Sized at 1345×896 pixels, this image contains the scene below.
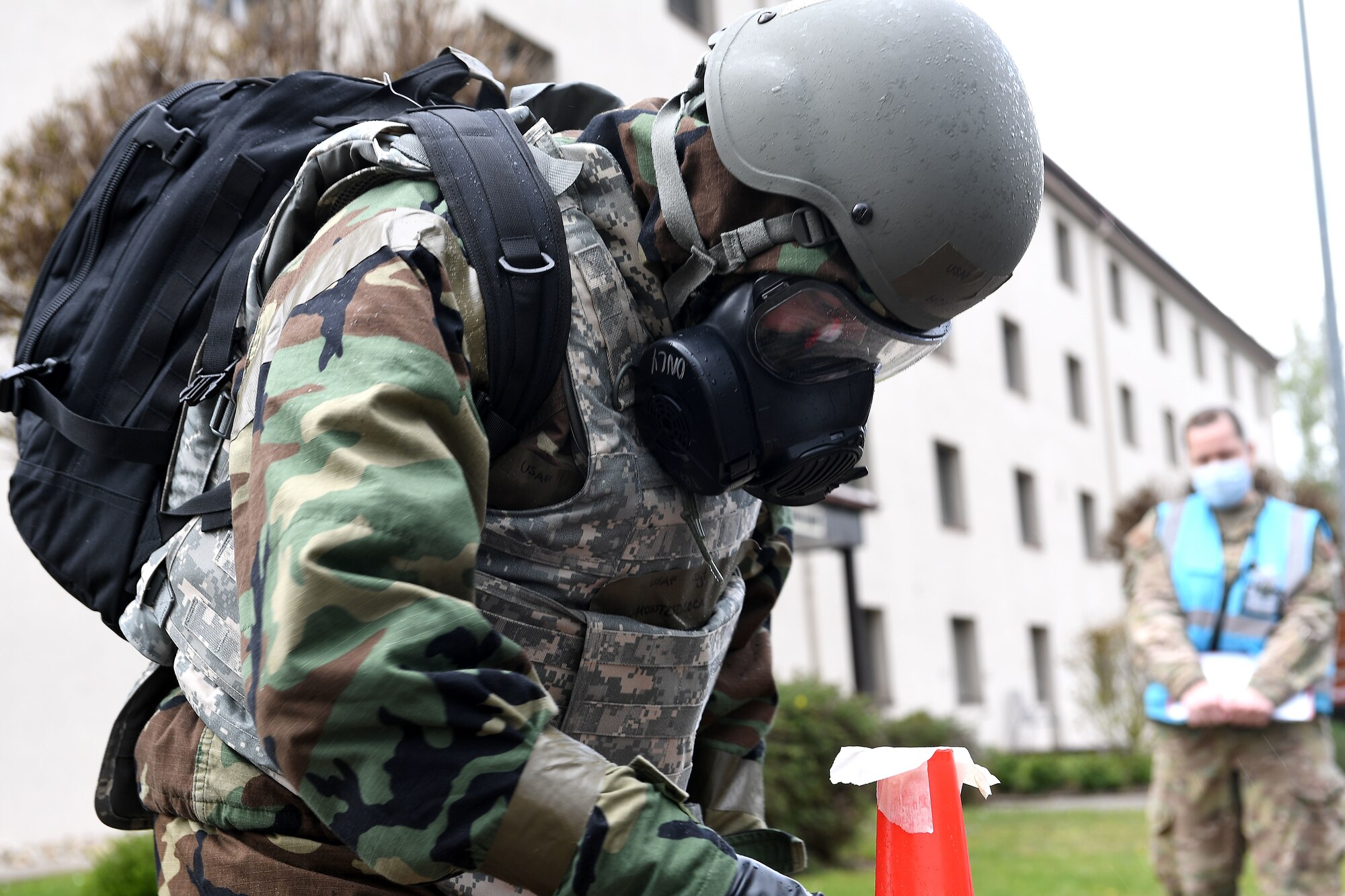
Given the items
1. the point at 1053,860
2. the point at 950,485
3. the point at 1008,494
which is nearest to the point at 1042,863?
the point at 1053,860

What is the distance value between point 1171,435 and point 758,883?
32.9 meters

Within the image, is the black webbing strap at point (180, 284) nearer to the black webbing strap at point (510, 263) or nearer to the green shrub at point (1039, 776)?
the black webbing strap at point (510, 263)

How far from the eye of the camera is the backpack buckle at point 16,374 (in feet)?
6.32

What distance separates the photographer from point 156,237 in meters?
1.91

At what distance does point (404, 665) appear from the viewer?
4.31 ft

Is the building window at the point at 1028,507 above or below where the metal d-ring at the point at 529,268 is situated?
below

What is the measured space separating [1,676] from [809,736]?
506 cm

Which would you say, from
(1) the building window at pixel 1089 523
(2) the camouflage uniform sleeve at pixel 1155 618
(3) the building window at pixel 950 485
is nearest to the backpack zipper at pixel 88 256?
(2) the camouflage uniform sleeve at pixel 1155 618

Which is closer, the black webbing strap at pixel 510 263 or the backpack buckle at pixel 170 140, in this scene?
the black webbing strap at pixel 510 263

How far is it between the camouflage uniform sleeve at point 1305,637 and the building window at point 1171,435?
26660mm

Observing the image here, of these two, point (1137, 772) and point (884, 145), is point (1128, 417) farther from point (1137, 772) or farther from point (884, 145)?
point (884, 145)

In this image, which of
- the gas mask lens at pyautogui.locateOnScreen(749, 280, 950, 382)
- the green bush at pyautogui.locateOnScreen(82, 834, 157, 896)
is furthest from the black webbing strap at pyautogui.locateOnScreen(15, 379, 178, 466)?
the green bush at pyautogui.locateOnScreen(82, 834, 157, 896)

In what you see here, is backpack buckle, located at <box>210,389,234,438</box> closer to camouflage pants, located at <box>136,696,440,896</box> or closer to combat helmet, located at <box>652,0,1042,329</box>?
camouflage pants, located at <box>136,696,440,896</box>

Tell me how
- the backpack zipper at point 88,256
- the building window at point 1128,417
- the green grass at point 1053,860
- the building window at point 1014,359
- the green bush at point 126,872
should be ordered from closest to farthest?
the backpack zipper at point 88,256 → the green bush at point 126,872 → the green grass at point 1053,860 → the building window at point 1014,359 → the building window at point 1128,417
